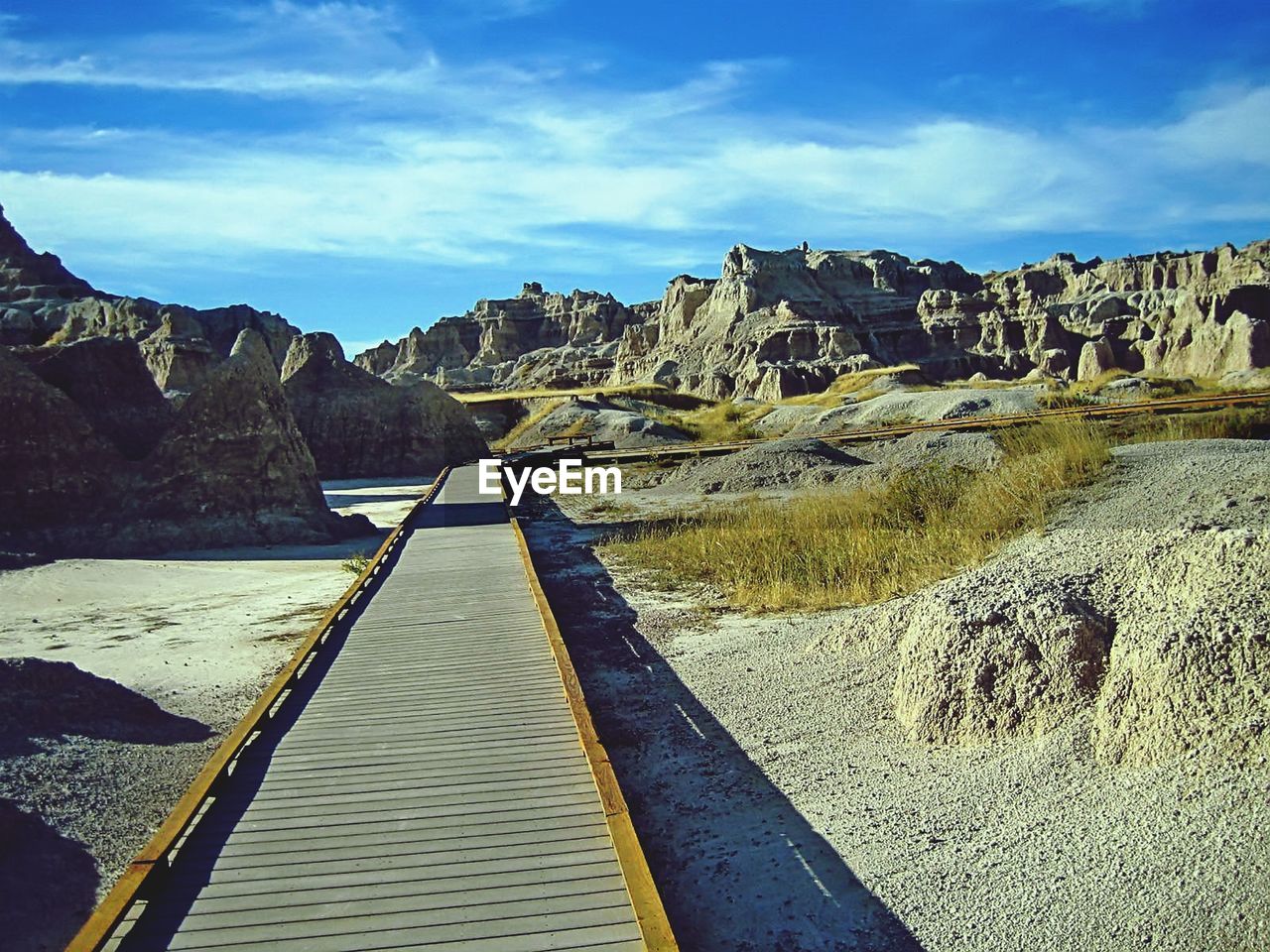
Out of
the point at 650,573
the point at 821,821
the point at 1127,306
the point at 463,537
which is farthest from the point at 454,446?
the point at 1127,306

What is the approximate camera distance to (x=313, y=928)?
3.83m

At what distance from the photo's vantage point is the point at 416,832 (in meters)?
4.63

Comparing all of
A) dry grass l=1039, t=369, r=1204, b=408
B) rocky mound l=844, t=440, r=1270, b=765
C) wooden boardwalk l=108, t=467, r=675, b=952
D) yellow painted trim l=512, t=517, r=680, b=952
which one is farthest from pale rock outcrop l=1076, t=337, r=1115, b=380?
yellow painted trim l=512, t=517, r=680, b=952

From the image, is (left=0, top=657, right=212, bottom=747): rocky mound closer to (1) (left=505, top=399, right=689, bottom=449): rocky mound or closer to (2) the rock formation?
(2) the rock formation

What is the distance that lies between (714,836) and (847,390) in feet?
180

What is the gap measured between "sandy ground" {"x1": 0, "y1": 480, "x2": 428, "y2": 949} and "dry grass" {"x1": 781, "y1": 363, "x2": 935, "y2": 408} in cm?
3551

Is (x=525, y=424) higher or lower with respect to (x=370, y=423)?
higher

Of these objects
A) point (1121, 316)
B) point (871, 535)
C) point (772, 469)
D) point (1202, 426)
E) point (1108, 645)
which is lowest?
point (1108, 645)

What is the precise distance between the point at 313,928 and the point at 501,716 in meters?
2.42

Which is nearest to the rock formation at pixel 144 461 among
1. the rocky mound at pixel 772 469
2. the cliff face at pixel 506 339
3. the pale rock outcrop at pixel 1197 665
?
the rocky mound at pixel 772 469

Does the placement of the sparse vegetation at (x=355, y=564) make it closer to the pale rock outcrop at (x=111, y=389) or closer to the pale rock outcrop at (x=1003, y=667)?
the pale rock outcrop at (x=111, y=389)

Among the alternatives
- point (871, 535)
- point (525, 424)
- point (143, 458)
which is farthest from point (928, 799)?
point (525, 424)

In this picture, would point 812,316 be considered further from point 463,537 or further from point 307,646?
point 307,646

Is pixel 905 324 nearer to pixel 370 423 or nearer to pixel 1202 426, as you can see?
pixel 370 423
